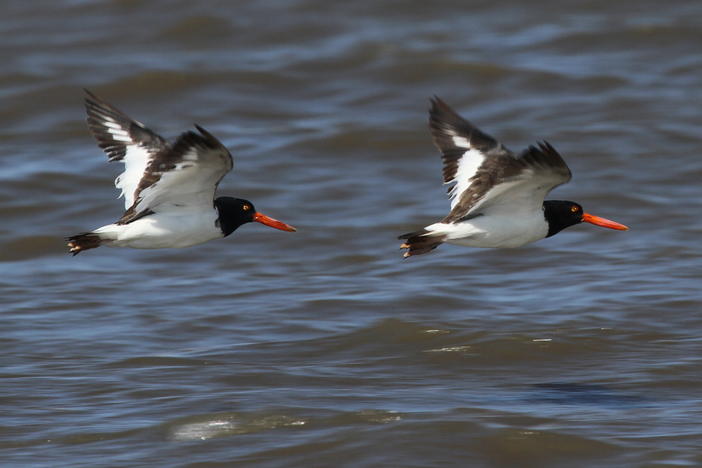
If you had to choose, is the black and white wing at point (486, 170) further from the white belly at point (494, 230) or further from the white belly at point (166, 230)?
the white belly at point (166, 230)

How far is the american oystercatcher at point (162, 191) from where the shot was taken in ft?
26.2

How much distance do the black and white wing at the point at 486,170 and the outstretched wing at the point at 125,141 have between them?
195cm

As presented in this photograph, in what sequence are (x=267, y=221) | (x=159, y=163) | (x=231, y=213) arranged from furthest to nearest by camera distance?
(x=267, y=221) < (x=231, y=213) < (x=159, y=163)

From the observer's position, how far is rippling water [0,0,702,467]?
8.41 meters

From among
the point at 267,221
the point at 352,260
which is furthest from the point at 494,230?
Result: the point at 352,260

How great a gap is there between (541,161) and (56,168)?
8.50 meters

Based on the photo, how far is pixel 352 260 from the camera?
40.1 ft

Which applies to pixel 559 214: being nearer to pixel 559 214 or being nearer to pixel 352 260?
pixel 559 214

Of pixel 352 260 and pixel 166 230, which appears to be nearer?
pixel 166 230

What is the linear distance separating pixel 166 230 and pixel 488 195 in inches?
82.5

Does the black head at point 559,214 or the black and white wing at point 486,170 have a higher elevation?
the black and white wing at point 486,170

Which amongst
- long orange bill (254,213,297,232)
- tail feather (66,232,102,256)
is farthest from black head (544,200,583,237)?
tail feather (66,232,102,256)

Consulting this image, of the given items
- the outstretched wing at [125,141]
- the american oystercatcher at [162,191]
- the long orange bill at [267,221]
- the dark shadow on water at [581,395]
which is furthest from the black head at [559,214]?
the outstretched wing at [125,141]

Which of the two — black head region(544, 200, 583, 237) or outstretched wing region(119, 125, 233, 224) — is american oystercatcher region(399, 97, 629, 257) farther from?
outstretched wing region(119, 125, 233, 224)
